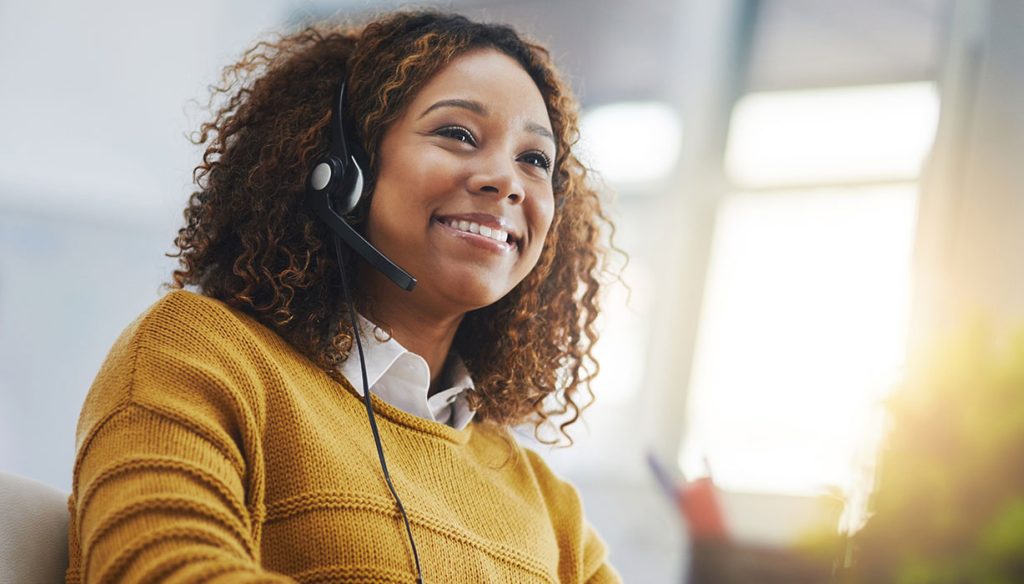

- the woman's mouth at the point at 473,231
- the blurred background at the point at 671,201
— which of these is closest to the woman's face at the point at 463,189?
the woman's mouth at the point at 473,231

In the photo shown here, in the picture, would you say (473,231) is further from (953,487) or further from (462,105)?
(953,487)

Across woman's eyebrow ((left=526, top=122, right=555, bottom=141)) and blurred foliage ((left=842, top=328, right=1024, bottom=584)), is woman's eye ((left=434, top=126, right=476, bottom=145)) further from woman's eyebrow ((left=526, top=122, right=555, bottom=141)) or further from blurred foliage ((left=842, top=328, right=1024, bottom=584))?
blurred foliage ((left=842, top=328, right=1024, bottom=584))

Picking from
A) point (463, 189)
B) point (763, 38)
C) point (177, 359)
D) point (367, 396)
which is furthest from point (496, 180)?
point (763, 38)

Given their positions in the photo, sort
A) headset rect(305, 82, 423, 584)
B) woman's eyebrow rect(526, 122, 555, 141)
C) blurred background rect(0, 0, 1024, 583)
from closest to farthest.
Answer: headset rect(305, 82, 423, 584)
woman's eyebrow rect(526, 122, 555, 141)
blurred background rect(0, 0, 1024, 583)

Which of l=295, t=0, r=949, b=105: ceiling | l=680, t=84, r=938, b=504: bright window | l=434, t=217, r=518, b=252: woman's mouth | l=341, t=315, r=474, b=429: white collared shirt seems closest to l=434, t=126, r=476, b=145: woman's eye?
l=434, t=217, r=518, b=252: woman's mouth

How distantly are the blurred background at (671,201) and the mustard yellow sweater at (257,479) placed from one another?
136 centimetres

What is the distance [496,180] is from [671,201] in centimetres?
236

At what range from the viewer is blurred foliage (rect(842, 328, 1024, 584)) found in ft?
2.81

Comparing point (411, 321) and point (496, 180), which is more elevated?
point (496, 180)

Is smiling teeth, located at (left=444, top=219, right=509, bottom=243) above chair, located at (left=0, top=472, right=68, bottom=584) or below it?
above

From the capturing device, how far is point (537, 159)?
1.25m

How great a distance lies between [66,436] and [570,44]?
2.06 meters

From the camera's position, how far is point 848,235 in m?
3.19

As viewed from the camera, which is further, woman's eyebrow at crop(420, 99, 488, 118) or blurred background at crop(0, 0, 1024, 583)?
blurred background at crop(0, 0, 1024, 583)
